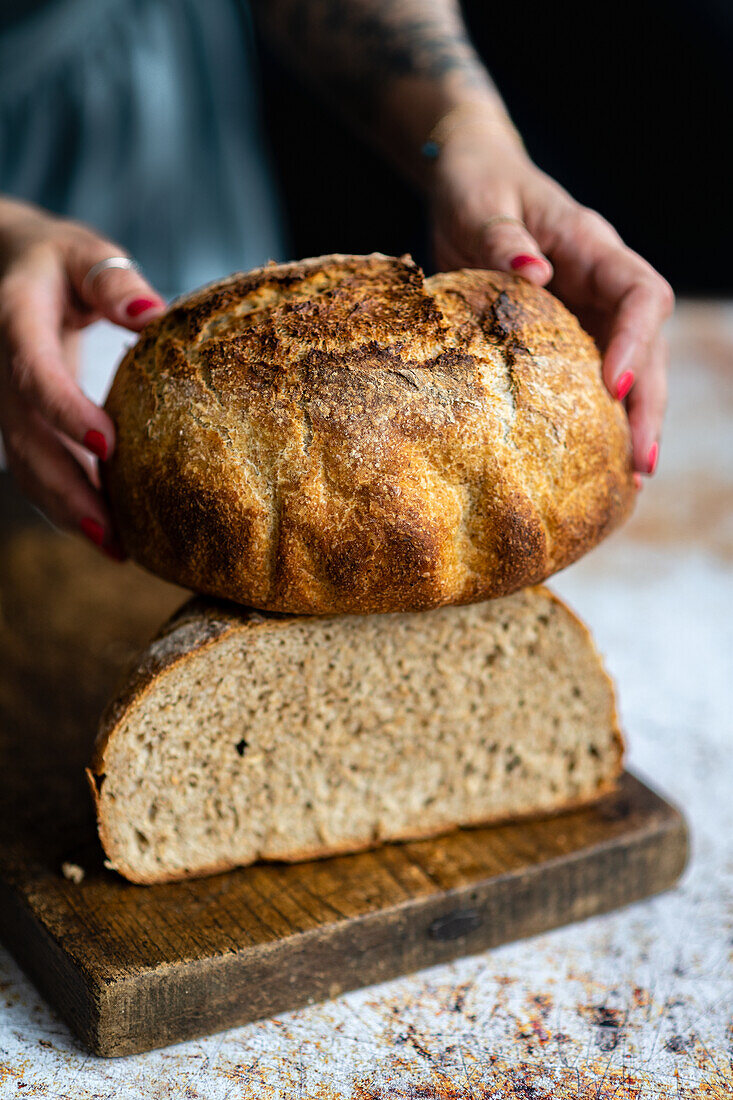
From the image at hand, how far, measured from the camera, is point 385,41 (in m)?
2.83

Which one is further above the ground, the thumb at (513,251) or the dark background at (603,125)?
the thumb at (513,251)

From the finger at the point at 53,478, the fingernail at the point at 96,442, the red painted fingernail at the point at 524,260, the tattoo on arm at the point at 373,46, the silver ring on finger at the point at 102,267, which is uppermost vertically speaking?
the tattoo on arm at the point at 373,46

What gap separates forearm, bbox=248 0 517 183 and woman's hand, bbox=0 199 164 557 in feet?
2.73

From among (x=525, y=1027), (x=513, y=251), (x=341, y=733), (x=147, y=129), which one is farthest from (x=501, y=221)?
(x=147, y=129)

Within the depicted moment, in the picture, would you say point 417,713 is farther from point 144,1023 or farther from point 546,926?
point 144,1023

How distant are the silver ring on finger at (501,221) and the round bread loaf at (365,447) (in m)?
0.28

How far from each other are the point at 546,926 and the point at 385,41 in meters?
2.26

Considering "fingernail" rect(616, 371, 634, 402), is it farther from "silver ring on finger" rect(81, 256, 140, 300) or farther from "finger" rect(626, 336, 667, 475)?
"silver ring on finger" rect(81, 256, 140, 300)

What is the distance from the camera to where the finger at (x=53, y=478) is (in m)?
2.07

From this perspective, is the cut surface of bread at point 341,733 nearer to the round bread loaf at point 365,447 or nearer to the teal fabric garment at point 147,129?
the round bread loaf at point 365,447

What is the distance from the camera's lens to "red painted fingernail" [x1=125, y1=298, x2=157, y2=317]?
2.11m

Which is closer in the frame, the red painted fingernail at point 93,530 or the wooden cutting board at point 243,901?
the wooden cutting board at point 243,901

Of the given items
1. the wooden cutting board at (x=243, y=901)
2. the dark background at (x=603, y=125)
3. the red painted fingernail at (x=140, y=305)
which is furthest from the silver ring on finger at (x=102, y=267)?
the dark background at (x=603, y=125)

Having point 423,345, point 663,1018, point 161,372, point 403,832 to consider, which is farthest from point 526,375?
point 663,1018
